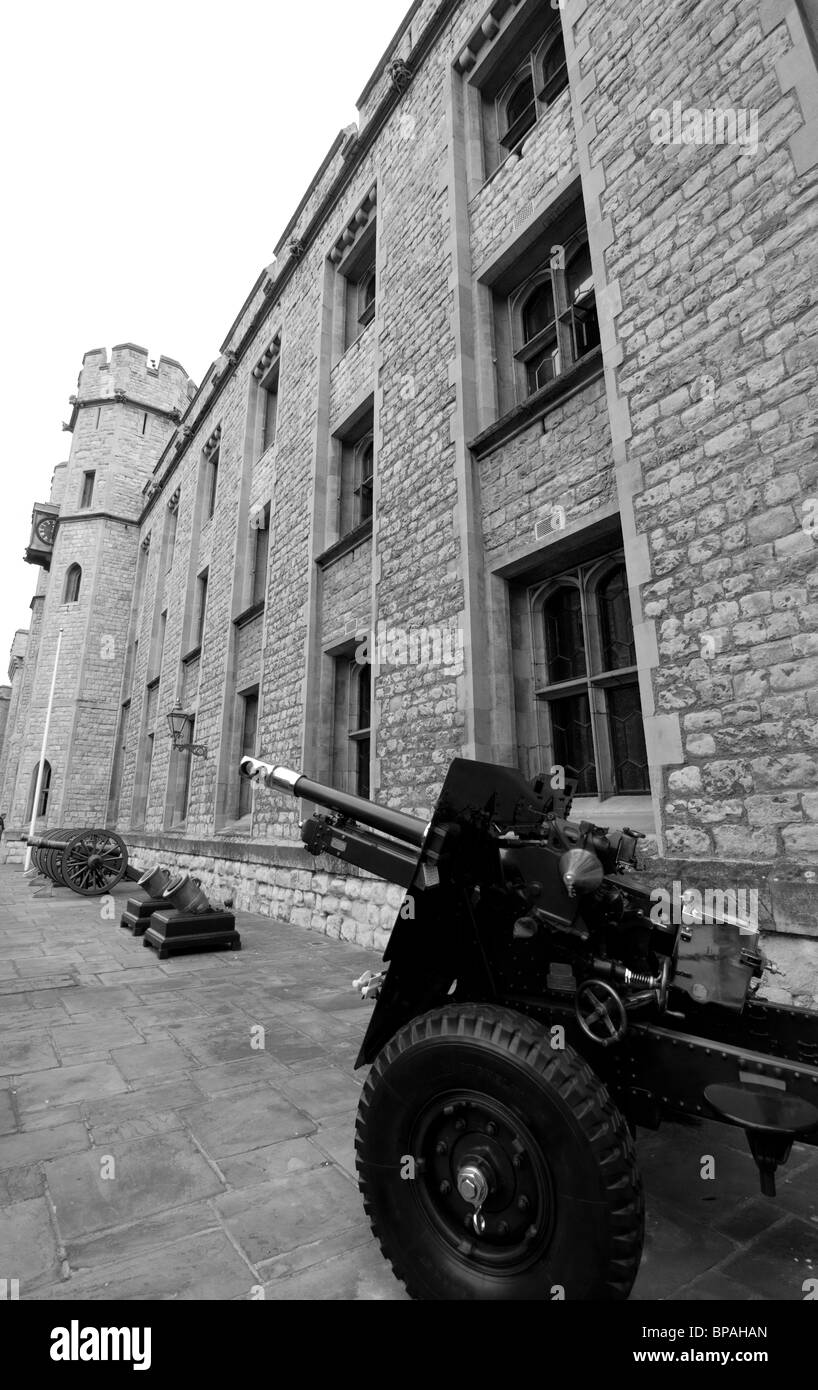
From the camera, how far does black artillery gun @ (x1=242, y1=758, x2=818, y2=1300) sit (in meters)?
1.40

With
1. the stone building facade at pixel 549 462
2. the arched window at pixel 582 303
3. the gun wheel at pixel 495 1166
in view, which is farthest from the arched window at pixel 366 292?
A: the gun wheel at pixel 495 1166

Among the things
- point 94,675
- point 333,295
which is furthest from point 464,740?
point 94,675

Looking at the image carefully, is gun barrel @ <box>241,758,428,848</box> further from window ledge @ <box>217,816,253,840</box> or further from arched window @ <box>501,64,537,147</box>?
arched window @ <box>501,64,537,147</box>

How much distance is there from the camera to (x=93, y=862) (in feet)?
36.1

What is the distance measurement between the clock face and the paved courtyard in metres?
27.9

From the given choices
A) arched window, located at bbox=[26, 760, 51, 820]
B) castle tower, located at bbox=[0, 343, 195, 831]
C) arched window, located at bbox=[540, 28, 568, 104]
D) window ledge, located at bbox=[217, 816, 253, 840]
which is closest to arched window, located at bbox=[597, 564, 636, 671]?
arched window, located at bbox=[540, 28, 568, 104]

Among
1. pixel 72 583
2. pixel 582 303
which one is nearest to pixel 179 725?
pixel 582 303

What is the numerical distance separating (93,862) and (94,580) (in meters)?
15.0

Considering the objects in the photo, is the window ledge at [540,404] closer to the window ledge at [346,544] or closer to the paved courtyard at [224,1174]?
the window ledge at [346,544]

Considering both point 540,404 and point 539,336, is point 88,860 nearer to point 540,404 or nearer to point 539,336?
point 540,404

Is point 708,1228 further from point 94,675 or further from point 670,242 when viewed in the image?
point 94,675

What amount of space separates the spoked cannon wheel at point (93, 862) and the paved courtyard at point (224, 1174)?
696cm

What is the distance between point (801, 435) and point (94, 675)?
75.3 ft
